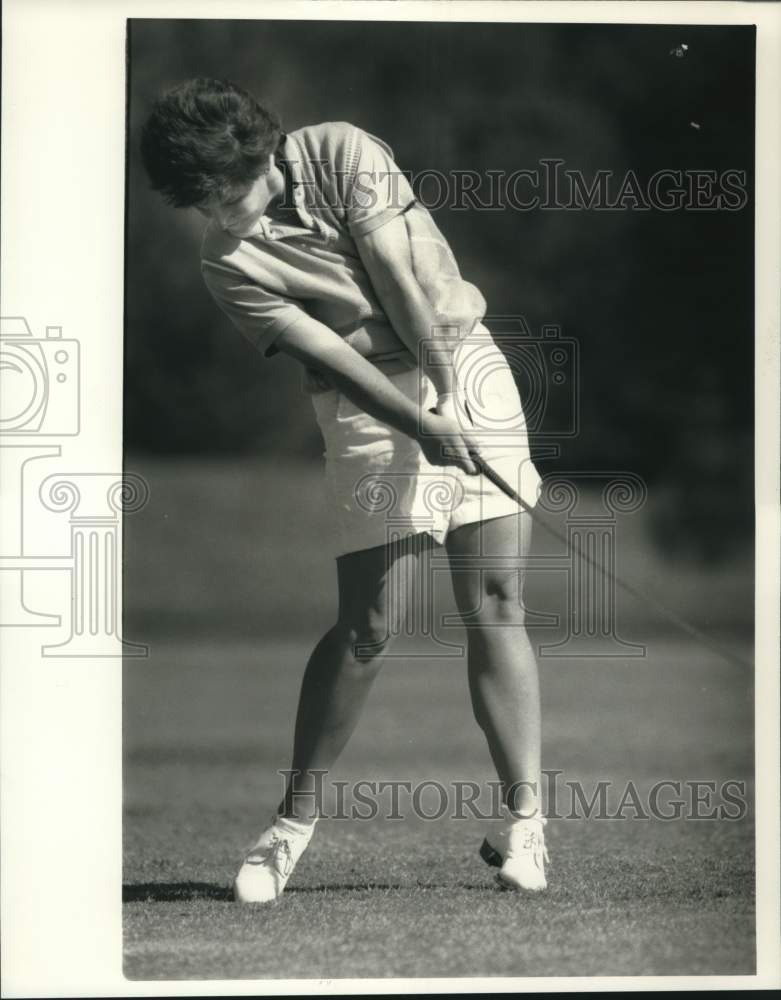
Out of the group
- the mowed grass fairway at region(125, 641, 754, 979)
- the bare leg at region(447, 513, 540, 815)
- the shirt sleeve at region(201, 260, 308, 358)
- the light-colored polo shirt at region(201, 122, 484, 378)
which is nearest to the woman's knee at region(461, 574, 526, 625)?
the bare leg at region(447, 513, 540, 815)

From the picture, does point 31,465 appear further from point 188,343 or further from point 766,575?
point 766,575

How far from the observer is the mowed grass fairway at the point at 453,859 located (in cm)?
428

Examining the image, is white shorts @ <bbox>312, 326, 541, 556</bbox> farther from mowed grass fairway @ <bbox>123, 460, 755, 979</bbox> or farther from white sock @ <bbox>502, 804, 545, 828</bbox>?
white sock @ <bbox>502, 804, 545, 828</bbox>

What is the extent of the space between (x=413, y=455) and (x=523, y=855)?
0.92 meters

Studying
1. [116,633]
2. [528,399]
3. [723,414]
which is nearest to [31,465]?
[116,633]

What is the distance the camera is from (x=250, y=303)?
14.4ft

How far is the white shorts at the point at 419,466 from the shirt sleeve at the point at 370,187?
1.10ft

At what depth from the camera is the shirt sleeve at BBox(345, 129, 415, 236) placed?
14.3ft

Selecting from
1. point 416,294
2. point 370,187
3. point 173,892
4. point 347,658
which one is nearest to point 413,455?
point 416,294

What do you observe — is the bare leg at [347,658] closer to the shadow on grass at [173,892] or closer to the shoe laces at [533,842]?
the shadow on grass at [173,892]

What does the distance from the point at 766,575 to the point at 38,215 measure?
1776 mm

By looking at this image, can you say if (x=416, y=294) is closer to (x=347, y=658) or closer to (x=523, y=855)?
(x=347, y=658)

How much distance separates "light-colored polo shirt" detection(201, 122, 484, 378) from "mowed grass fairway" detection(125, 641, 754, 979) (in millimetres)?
781

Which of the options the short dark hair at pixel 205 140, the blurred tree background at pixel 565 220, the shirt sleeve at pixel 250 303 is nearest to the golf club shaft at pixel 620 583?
the blurred tree background at pixel 565 220
